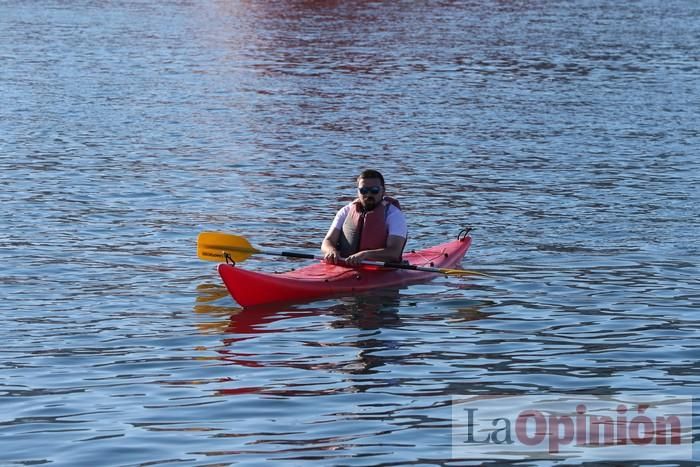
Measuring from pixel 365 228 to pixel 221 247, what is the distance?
175 cm

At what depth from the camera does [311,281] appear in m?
14.2

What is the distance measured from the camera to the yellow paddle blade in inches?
587

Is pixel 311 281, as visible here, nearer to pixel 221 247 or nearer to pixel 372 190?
pixel 372 190

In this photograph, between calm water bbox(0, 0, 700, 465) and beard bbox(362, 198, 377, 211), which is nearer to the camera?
calm water bbox(0, 0, 700, 465)

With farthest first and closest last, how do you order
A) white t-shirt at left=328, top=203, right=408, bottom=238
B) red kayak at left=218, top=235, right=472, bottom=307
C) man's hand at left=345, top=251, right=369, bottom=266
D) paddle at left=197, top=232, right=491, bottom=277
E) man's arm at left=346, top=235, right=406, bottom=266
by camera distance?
1. paddle at left=197, top=232, right=491, bottom=277
2. white t-shirt at left=328, top=203, right=408, bottom=238
3. man's arm at left=346, top=235, right=406, bottom=266
4. man's hand at left=345, top=251, right=369, bottom=266
5. red kayak at left=218, top=235, right=472, bottom=307

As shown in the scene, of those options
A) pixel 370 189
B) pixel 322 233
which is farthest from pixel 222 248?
pixel 322 233

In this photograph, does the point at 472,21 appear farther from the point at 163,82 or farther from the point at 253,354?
the point at 253,354

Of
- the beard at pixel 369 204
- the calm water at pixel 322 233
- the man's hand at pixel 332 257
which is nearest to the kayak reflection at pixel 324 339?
the calm water at pixel 322 233

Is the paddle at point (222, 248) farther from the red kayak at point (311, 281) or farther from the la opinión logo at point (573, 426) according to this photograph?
the la opinión logo at point (573, 426)

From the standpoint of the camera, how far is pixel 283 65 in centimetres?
3909

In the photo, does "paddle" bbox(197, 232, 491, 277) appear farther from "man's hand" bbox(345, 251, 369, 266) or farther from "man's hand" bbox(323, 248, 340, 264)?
"man's hand" bbox(345, 251, 369, 266)

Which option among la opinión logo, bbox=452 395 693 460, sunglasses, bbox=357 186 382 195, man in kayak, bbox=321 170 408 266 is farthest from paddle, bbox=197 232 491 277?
la opinión logo, bbox=452 395 693 460

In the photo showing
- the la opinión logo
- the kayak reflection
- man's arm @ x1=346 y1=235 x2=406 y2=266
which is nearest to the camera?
the la opinión logo

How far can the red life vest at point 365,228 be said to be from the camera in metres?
14.6
